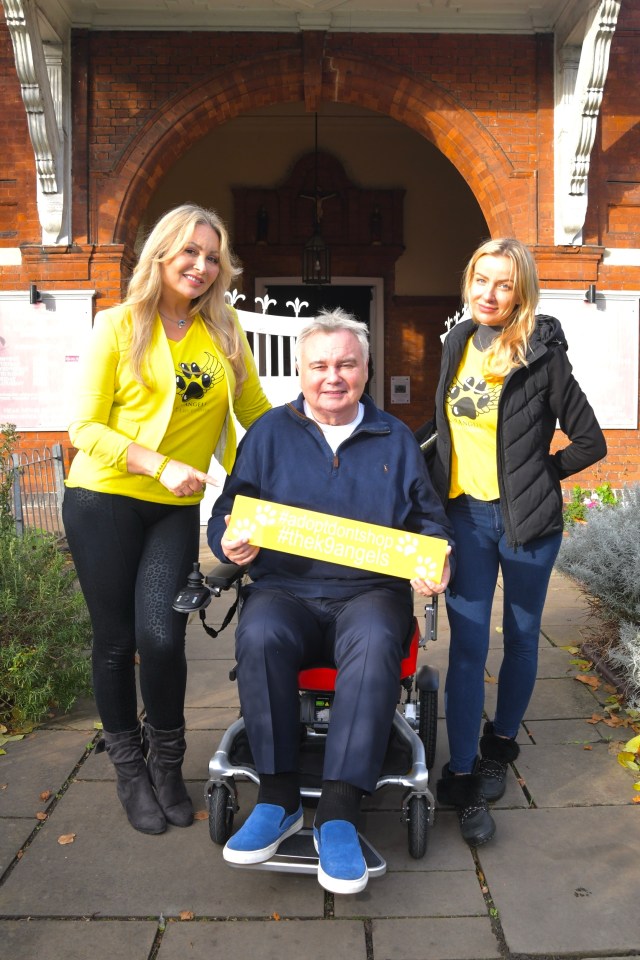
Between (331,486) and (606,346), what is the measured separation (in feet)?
21.0

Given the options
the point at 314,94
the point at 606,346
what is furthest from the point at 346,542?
the point at 314,94

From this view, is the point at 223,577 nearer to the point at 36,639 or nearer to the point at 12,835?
the point at 12,835

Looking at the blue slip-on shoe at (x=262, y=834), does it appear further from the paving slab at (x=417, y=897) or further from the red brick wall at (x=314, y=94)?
the red brick wall at (x=314, y=94)

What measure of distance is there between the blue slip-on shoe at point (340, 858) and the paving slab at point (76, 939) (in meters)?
0.46

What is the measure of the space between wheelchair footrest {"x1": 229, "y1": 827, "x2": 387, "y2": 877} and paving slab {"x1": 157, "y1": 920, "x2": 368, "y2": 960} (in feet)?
0.41

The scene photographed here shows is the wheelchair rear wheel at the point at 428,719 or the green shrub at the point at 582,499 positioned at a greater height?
the green shrub at the point at 582,499

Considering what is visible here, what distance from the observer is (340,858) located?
6.80ft

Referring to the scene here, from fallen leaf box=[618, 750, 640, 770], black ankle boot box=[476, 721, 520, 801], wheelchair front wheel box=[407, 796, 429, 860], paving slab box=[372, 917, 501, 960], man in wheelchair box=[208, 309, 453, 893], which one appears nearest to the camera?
paving slab box=[372, 917, 501, 960]

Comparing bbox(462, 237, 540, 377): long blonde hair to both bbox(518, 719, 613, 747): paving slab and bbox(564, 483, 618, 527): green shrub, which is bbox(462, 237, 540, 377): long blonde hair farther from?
bbox(564, 483, 618, 527): green shrub

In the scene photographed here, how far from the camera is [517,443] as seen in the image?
2570mm

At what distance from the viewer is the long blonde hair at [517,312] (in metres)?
2.53

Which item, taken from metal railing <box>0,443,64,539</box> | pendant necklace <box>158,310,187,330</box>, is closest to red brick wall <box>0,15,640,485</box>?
metal railing <box>0,443,64,539</box>

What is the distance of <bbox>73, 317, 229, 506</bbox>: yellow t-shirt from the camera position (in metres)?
2.53

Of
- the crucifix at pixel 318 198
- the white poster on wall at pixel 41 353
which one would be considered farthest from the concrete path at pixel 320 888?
the crucifix at pixel 318 198
